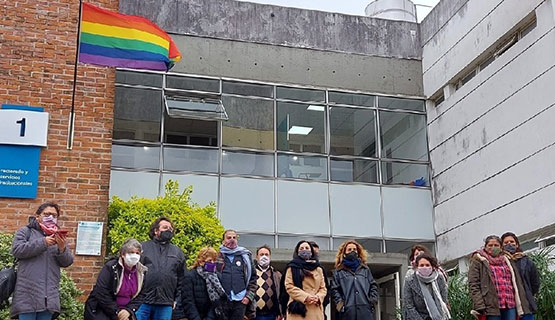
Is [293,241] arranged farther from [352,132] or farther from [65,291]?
[65,291]

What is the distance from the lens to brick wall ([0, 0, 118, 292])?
9.89m

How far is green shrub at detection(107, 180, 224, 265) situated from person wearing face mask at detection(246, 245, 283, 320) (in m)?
2.82

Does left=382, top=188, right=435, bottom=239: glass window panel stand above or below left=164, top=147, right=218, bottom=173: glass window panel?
below

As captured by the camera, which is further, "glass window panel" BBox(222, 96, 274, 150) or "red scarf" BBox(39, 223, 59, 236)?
"glass window panel" BBox(222, 96, 274, 150)

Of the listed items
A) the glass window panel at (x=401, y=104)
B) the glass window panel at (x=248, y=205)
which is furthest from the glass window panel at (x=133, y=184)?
the glass window panel at (x=401, y=104)

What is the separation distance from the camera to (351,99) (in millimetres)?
16453

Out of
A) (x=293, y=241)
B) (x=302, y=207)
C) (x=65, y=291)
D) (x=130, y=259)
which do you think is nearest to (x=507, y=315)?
(x=130, y=259)

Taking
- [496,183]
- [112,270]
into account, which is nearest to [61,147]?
[112,270]

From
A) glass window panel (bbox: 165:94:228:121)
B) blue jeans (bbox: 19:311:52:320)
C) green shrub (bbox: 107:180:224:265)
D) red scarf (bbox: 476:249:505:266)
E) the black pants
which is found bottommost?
blue jeans (bbox: 19:311:52:320)

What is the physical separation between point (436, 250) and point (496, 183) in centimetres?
256

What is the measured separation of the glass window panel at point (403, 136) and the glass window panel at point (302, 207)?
1.96 m

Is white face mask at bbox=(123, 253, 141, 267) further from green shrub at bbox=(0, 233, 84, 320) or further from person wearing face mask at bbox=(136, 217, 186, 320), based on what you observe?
green shrub at bbox=(0, 233, 84, 320)

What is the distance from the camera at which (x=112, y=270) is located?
276 inches

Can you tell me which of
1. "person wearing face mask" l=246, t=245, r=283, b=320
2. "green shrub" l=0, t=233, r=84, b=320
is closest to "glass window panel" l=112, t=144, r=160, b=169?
"green shrub" l=0, t=233, r=84, b=320
